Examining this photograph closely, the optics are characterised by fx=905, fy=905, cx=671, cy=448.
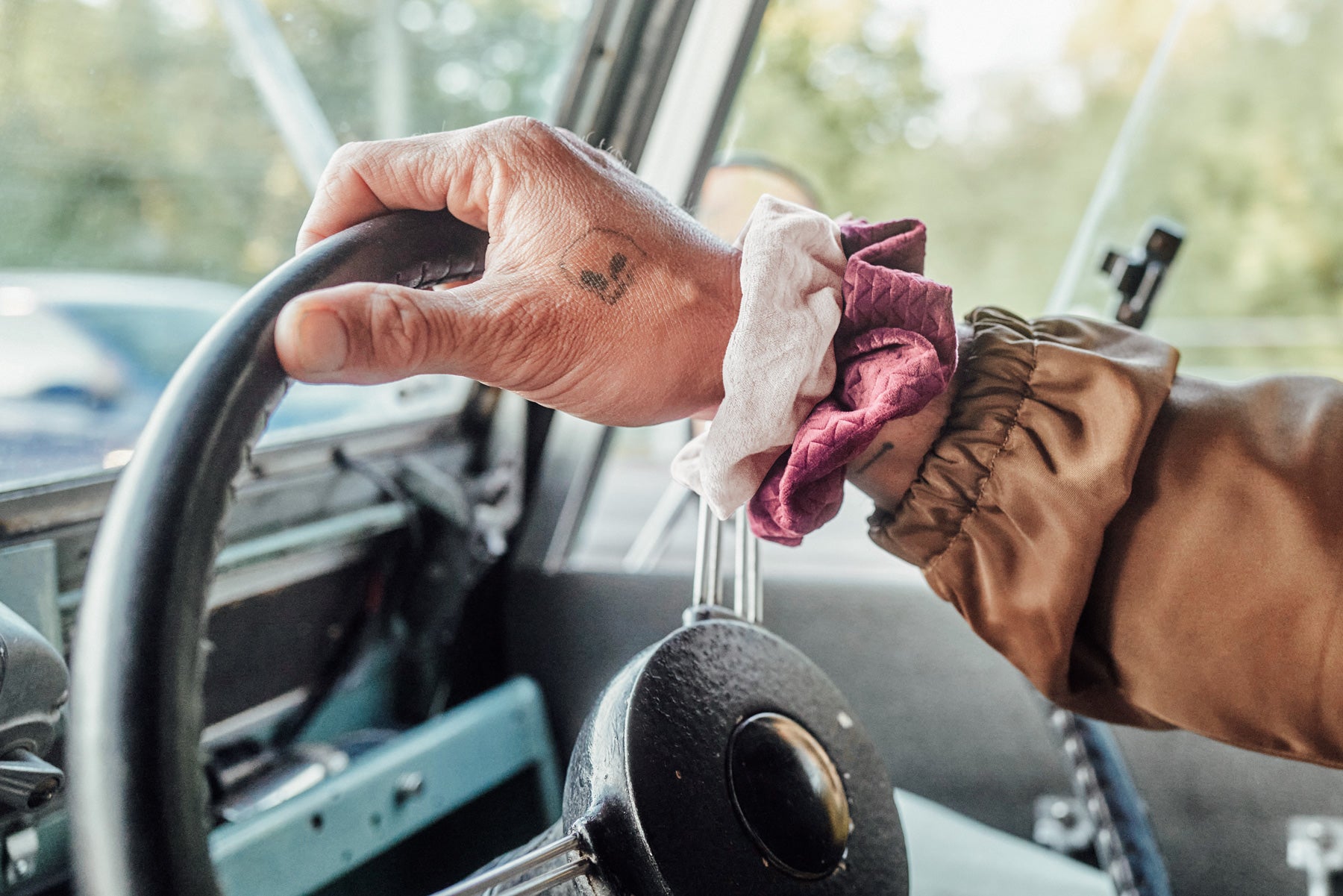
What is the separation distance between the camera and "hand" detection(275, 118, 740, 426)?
0.43 meters

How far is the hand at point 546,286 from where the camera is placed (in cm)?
43

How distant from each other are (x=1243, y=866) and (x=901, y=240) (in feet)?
4.55

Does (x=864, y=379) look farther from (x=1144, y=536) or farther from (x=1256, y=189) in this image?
(x=1256, y=189)

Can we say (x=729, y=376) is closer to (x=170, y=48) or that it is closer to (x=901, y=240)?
(x=901, y=240)

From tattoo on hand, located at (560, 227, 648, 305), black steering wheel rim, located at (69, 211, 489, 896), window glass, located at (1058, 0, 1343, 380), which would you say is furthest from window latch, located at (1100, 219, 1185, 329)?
black steering wheel rim, located at (69, 211, 489, 896)

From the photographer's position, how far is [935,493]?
0.60 meters

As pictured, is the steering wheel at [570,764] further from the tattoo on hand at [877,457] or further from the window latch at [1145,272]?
the window latch at [1145,272]

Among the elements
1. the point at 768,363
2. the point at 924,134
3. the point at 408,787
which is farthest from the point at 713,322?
the point at 924,134

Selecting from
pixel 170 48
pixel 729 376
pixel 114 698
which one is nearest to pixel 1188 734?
pixel 729 376

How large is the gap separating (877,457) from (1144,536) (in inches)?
7.2

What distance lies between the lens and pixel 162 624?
289mm

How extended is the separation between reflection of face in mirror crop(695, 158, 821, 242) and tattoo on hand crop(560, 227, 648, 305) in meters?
0.79

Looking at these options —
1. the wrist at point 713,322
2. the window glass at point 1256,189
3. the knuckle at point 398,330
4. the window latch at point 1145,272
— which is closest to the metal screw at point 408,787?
the wrist at point 713,322

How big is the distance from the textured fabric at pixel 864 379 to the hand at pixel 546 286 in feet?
0.30
